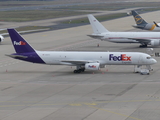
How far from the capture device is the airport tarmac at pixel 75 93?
111ft

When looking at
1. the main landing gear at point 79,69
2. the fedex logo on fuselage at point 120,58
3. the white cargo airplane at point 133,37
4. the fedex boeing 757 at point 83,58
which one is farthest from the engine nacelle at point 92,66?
the white cargo airplane at point 133,37

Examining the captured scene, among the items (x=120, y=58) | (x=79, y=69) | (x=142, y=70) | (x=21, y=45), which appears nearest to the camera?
(x=142, y=70)

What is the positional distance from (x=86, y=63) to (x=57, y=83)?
738 cm

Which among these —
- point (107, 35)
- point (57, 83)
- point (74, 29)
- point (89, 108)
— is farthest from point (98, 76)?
point (74, 29)

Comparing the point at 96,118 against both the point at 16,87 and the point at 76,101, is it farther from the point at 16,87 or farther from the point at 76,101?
the point at 16,87

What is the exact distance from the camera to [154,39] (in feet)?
258

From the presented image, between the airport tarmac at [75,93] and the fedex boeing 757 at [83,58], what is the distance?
1495mm

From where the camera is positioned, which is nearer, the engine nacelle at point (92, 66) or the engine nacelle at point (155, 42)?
the engine nacelle at point (92, 66)

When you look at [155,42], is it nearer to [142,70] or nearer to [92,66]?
[142,70]

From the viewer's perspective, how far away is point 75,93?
136ft

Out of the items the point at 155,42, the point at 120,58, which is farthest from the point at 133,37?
the point at 120,58

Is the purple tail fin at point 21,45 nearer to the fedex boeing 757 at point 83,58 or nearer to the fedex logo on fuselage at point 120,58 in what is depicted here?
the fedex boeing 757 at point 83,58

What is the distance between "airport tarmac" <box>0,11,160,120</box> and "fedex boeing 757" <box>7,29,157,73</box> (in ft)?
4.90

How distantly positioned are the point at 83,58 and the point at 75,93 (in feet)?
41.7
